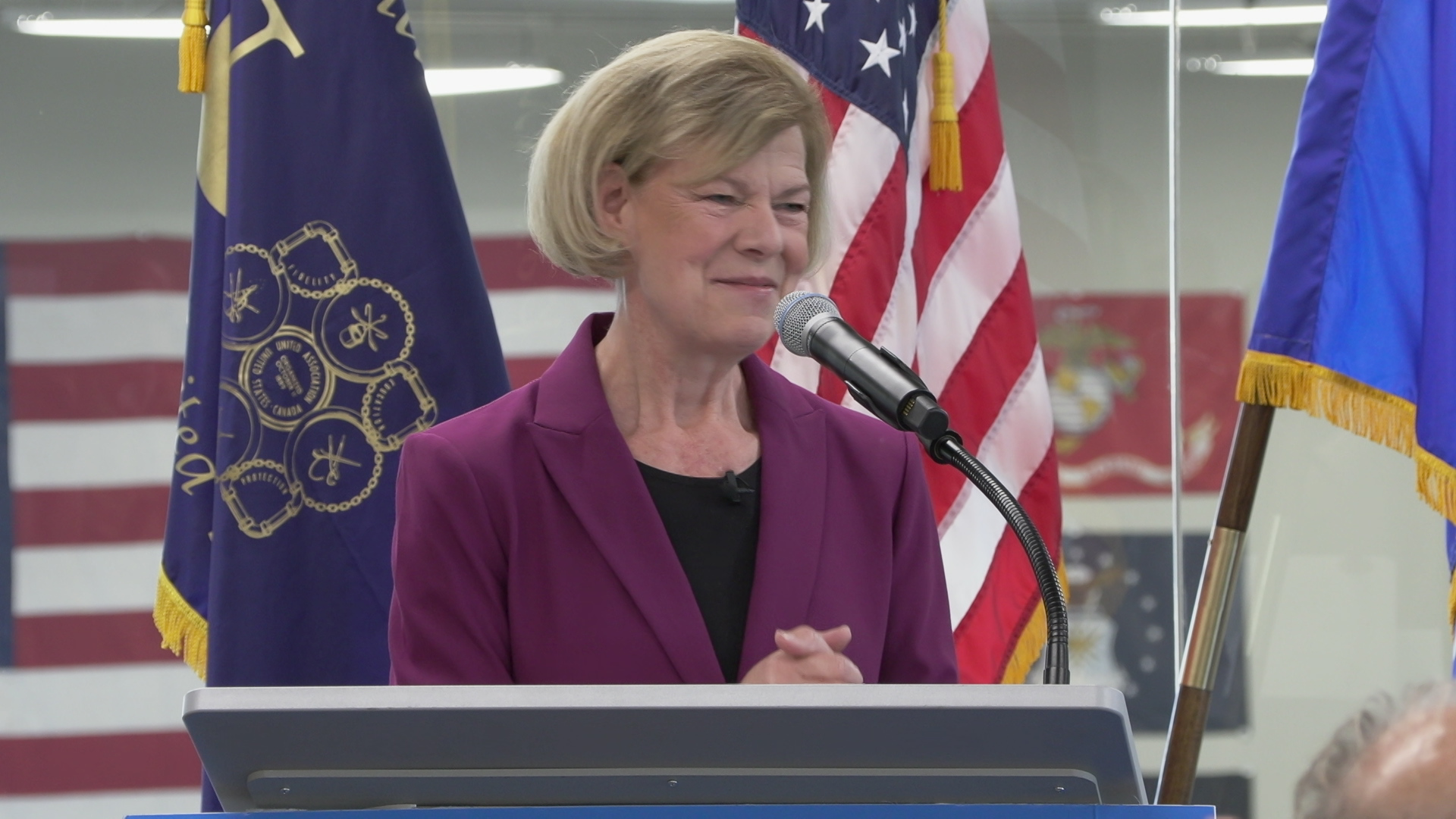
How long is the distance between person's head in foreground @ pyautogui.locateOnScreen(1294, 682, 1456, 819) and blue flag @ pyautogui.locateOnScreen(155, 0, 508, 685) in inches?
66.8

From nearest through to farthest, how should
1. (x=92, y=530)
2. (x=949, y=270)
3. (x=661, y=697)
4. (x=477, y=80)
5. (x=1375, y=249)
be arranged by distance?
(x=661, y=697)
(x=1375, y=249)
(x=949, y=270)
(x=92, y=530)
(x=477, y=80)

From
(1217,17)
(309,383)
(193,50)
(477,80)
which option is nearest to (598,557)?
(309,383)

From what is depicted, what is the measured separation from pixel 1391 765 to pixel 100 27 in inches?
121

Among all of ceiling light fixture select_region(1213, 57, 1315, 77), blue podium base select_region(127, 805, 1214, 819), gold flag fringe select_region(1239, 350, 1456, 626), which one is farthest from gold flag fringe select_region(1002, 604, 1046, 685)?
blue podium base select_region(127, 805, 1214, 819)

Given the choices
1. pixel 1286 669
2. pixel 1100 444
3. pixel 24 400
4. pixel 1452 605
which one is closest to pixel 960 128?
pixel 1100 444

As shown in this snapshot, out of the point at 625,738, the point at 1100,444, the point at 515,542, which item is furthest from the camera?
the point at 1100,444

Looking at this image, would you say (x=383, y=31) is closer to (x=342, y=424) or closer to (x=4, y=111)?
(x=342, y=424)

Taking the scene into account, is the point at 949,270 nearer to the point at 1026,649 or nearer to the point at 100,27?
the point at 1026,649

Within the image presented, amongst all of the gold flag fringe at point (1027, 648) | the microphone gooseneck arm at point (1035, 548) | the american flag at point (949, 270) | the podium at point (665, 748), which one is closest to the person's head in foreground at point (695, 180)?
the microphone gooseneck arm at point (1035, 548)

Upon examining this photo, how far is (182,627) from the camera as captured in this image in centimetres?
233

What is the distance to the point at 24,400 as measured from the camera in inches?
123

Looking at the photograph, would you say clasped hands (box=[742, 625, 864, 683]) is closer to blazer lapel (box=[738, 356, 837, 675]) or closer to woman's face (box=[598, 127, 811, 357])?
blazer lapel (box=[738, 356, 837, 675])

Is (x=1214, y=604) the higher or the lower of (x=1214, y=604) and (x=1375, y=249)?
the lower

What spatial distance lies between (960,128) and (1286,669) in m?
1.56
